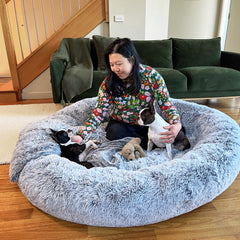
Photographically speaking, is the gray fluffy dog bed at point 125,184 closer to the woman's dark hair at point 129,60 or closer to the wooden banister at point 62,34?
the woman's dark hair at point 129,60

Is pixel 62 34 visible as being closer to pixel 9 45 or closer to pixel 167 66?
pixel 9 45

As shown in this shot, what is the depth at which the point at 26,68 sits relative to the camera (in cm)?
332

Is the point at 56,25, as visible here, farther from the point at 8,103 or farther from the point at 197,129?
the point at 197,129

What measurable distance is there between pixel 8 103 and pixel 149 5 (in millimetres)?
2692

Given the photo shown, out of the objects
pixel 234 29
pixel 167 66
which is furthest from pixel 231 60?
pixel 234 29

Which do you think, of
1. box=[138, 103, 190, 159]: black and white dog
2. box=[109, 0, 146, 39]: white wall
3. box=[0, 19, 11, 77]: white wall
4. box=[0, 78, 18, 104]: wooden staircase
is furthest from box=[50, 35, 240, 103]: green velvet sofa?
box=[0, 19, 11, 77]: white wall

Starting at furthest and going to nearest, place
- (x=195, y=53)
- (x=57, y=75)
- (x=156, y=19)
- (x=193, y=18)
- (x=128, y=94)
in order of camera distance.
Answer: (x=193, y=18)
(x=156, y=19)
(x=195, y=53)
(x=57, y=75)
(x=128, y=94)

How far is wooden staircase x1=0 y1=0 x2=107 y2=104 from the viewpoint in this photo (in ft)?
10.7

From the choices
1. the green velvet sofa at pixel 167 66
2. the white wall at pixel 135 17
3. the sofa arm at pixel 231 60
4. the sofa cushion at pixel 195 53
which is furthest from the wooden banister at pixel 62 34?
the sofa arm at pixel 231 60

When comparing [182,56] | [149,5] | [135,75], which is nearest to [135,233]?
Answer: [135,75]

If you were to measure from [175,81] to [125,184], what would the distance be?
1873 mm

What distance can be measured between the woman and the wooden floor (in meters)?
0.48

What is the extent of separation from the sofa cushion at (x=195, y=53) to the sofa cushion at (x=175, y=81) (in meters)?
0.64

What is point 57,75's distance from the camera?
2.42 metres
